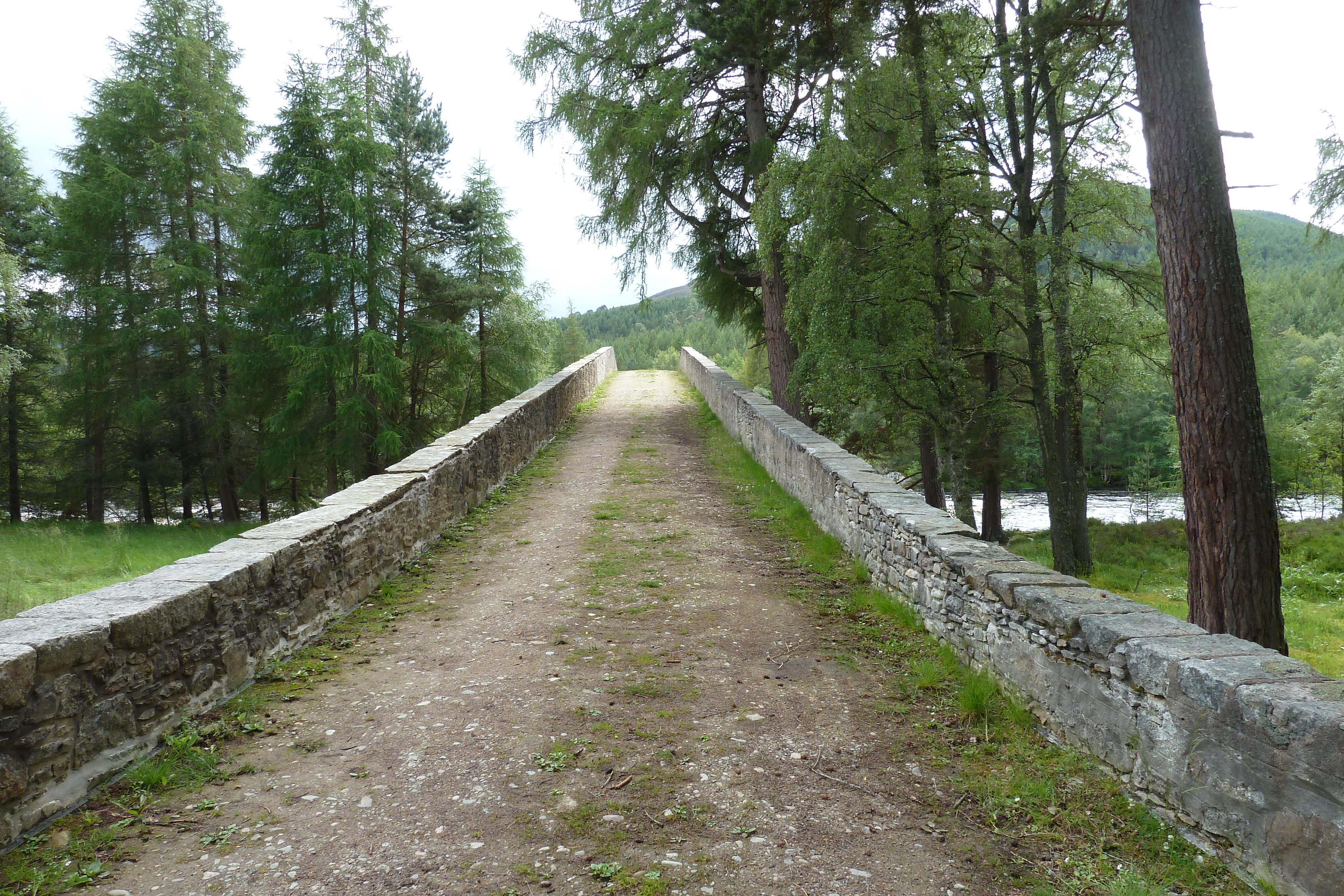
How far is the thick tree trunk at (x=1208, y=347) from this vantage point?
4648 millimetres

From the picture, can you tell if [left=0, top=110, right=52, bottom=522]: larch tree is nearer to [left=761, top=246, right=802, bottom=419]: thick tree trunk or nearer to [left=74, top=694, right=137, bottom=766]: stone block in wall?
[left=761, top=246, right=802, bottom=419]: thick tree trunk

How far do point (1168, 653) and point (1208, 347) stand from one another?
2.59 metres

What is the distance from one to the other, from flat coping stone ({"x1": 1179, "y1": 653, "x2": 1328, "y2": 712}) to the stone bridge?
0.01m

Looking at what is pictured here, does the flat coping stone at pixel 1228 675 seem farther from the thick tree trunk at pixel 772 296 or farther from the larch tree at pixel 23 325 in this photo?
the larch tree at pixel 23 325

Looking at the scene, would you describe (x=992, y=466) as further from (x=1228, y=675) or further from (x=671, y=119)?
(x=1228, y=675)

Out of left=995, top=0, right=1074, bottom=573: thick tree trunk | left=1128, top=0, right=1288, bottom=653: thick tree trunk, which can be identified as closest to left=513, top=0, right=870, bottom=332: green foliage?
left=995, top=0, right=1074, bottom=573: thick tree trunk

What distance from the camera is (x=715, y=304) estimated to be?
16062mm

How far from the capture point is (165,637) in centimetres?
383

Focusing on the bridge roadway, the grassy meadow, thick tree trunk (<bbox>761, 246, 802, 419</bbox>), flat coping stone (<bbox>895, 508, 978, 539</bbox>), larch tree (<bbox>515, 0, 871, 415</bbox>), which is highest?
larch tree (<bbox>515, 0, 871, 415</bbox>)

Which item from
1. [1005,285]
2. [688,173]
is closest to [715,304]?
[688,173]

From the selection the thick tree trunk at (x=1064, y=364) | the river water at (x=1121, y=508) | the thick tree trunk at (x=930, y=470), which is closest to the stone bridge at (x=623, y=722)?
the thick tree trunk at (x=1064, y=364)

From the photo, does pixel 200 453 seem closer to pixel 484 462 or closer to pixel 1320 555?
pixel 484 462

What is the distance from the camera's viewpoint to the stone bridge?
113 inches

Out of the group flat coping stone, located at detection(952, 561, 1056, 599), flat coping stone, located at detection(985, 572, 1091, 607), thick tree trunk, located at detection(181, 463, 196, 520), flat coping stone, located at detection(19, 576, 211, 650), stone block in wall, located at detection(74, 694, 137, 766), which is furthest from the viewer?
thick tree trunk, located at detection(181, 463, 196, 520)
